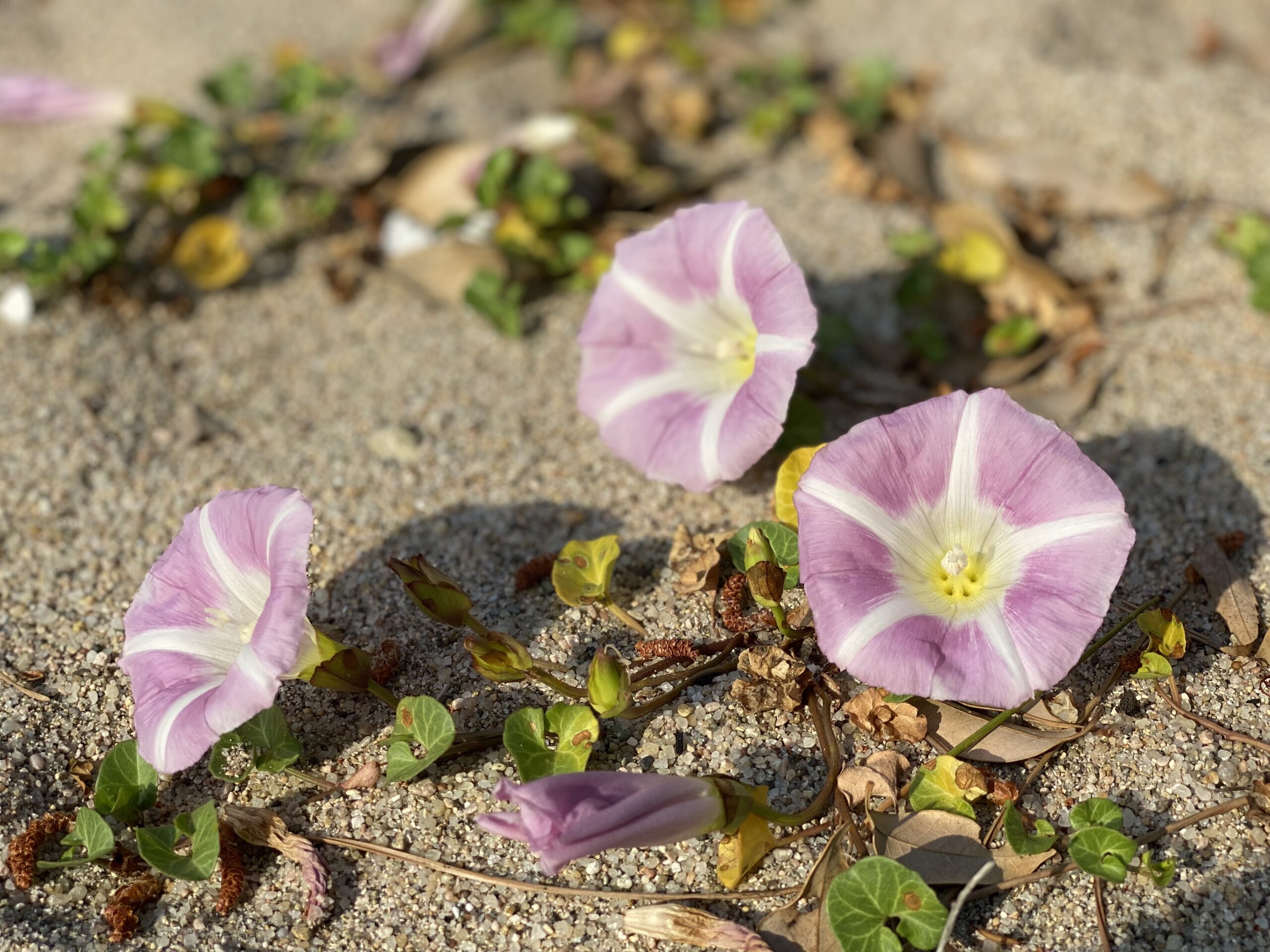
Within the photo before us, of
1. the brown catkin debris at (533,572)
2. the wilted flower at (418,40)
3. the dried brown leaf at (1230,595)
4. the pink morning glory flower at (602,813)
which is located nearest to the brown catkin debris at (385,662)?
the brown catkin debris at (533,572)

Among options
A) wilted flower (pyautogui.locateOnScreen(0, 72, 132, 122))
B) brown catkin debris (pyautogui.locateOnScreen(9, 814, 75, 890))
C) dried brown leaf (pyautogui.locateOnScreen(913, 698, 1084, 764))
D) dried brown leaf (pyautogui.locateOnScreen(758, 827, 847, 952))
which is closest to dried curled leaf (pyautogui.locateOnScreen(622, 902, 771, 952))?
dried brown leaf (pyautogui.locateOnScreen(758, 827, 847, 952))

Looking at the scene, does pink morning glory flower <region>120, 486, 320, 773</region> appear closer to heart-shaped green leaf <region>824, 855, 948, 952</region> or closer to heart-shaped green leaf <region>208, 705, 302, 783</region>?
heart-shaped green leaf <region>208, 705, 302, 783</region>

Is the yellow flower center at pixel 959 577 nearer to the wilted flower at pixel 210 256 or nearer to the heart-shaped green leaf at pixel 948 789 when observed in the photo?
the heart-shaped green leaf at pixel 948 789

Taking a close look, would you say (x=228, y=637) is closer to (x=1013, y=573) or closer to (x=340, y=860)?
(x=340, y=860)

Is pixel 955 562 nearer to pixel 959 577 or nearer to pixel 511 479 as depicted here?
pixel 959 577

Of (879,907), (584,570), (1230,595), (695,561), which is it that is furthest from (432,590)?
(1230,595)

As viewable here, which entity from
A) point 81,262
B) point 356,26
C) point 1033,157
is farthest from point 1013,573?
point 356,26
